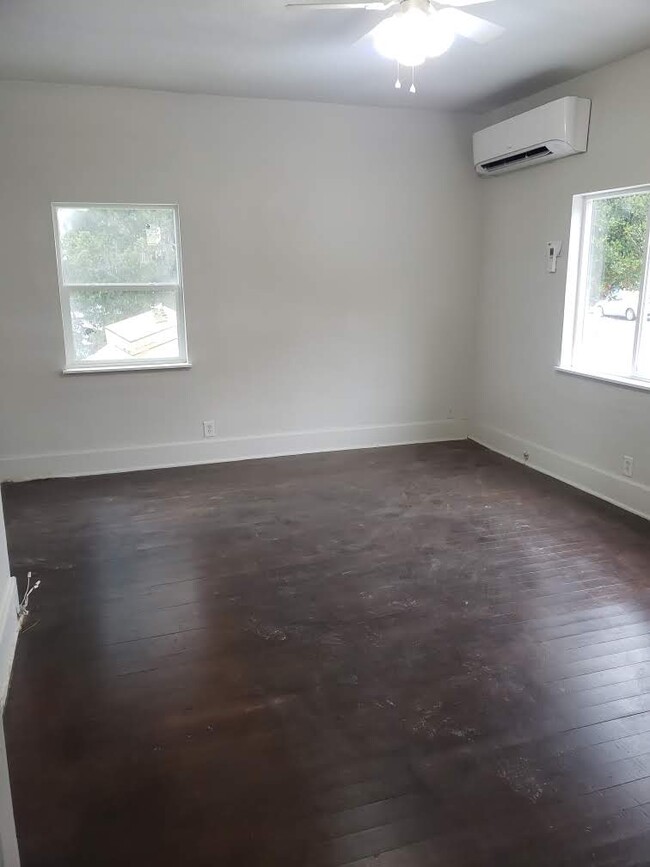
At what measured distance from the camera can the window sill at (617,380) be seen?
3.84m

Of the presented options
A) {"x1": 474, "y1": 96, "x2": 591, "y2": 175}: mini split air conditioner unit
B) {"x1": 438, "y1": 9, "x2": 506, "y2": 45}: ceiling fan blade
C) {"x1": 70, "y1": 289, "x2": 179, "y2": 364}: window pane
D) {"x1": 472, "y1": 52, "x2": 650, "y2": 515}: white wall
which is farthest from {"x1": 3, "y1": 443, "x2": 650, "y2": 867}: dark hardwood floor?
{"x1": 438, "y1": 9, "x2": 506, "y2": 45}: ceiling fan blade

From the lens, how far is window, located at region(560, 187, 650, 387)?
3.88 metres

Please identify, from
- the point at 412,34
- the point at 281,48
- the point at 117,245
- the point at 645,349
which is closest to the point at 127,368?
the point at 117,245

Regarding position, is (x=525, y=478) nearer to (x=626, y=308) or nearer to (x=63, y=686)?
(x=626, y=308)

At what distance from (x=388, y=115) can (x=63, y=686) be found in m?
4.54

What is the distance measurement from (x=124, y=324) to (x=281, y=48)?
2186mm

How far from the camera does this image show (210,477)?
470 cm

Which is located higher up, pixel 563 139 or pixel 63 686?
pixel 563 139

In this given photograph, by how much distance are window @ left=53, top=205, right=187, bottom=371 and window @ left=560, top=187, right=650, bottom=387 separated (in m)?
2.85

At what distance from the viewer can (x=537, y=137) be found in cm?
419

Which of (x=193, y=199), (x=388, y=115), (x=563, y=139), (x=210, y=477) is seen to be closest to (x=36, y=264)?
(x=193, y=199)

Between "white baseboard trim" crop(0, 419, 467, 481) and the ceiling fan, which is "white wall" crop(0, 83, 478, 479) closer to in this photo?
"white baseboard trim" crop(0, 419, 467, 481)

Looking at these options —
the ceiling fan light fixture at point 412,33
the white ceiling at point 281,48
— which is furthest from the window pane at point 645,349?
the ceiling fan light fixture at point 412,33

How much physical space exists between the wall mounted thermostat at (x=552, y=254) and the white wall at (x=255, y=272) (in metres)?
0.96
